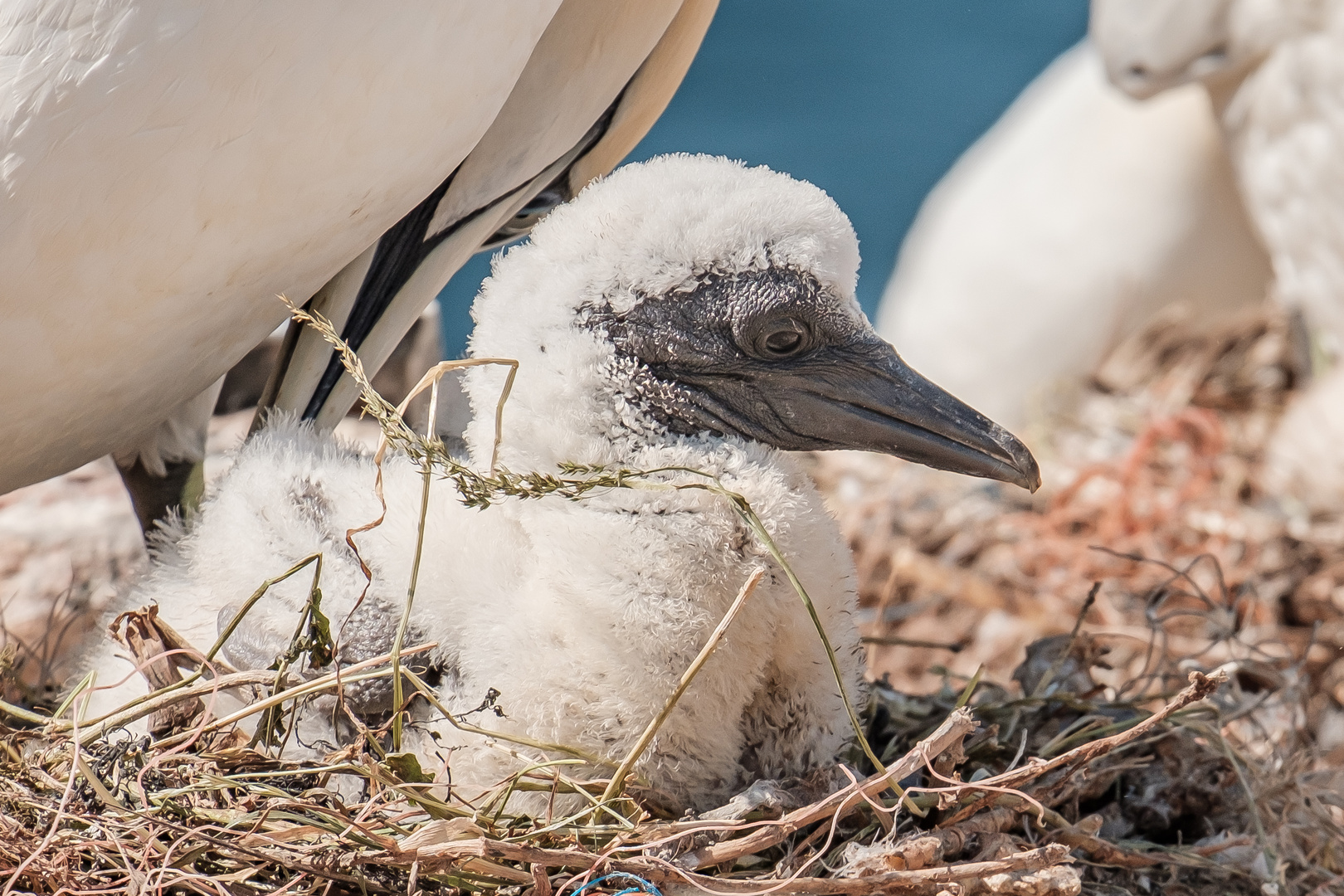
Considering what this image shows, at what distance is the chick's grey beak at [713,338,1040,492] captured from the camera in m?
1.38

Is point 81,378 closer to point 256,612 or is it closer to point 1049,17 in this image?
point 256,612

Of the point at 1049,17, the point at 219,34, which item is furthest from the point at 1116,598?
the point at 1049,17

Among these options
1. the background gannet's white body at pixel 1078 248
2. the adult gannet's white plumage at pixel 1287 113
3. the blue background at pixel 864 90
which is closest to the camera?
the adult gannet's white plumage at pixel 1287 113

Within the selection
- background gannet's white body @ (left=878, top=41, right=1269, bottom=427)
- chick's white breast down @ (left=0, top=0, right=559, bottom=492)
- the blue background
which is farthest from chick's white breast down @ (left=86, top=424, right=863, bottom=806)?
the blue background

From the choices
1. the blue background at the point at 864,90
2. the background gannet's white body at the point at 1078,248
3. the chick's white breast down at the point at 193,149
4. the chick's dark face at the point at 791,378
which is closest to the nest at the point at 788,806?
the chick's dark face at the point at 791,378

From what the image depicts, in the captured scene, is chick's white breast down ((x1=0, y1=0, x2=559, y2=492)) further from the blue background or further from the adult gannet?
the blue background

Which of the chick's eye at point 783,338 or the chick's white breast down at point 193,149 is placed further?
the chick's eye at point 783,338

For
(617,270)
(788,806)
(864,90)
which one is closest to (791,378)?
(617,270)

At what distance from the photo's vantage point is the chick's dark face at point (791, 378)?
54.7 inches

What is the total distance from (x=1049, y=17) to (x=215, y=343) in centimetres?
577

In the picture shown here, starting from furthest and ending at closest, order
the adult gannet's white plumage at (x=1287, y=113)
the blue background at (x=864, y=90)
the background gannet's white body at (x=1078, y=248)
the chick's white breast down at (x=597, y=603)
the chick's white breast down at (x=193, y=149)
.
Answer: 1. the blue background at (x=864, y=90)
2. the background gannet's white body at (x=1078, y=248)
3. the adult gannet's white plumage at (x=1287, y=113)
4. the chick's white breast down at (x=597, y=603)
5. the chick's white breast down at (x=193, y=149)

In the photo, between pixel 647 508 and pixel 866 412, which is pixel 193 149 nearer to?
pixel 647 508

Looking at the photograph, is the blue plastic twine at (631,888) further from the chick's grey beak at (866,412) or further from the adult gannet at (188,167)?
the adult gannet at (188,167)

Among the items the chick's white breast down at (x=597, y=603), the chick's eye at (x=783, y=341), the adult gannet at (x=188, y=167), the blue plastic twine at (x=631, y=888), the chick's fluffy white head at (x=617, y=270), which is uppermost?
the adult gannet at (x=188, y=167)
